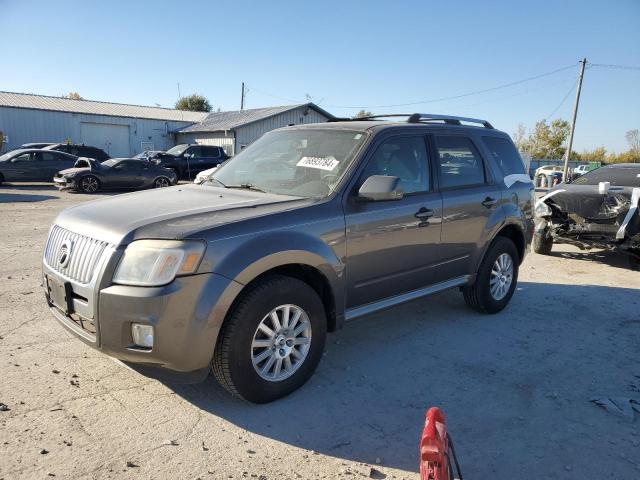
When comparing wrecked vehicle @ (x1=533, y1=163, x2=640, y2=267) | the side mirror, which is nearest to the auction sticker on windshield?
the side mirror

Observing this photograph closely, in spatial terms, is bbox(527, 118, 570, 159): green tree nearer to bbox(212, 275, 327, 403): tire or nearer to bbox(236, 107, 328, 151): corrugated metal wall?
bbox(236, 107, 328, 151): corrugated metal wall

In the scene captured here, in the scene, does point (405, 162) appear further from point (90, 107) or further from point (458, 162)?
point (90, 107)

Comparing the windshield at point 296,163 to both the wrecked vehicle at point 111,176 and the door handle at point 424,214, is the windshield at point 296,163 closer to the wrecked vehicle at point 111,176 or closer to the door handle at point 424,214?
the door handle at point 424,214

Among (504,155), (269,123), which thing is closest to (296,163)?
(504,155)

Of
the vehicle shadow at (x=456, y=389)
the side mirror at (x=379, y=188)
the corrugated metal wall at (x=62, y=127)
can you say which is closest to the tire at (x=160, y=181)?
the vehicle shadow at (x=456, y=389)

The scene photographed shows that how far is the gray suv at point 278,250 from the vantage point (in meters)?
2.89

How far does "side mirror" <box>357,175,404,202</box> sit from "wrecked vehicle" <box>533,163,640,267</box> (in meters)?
5.76

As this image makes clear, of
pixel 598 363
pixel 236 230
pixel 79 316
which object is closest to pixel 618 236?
pixel 598 363

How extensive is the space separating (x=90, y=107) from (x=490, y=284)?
38.5 meters

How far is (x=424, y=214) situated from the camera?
429 centimetres

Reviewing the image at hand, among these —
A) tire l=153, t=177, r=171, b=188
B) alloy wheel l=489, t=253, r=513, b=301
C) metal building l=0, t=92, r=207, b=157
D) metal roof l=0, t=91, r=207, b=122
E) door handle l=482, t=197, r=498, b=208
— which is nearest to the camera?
door handle l=482, t=197, r=498, b=208

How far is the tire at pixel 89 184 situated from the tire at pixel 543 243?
1481 cm

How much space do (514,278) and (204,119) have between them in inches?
1469

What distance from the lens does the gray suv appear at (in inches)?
114
